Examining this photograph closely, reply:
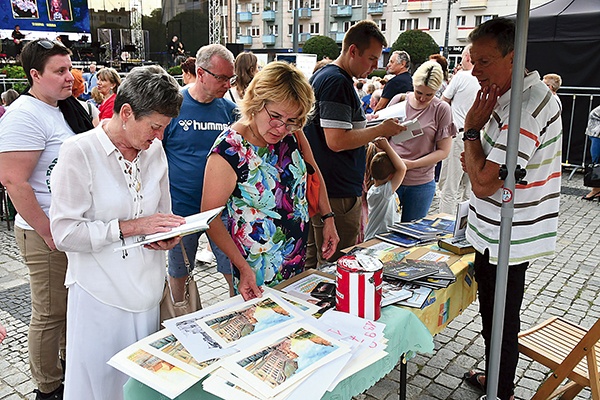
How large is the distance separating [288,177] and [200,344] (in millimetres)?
849

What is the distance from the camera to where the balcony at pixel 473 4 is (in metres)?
33.8

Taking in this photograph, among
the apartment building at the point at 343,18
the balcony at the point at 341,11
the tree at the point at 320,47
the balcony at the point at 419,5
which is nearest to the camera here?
the apartment building at the point at 343,18

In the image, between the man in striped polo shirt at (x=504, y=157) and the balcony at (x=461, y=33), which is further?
the balcony at (x=461, y=33)

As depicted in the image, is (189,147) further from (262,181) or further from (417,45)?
(417,45)

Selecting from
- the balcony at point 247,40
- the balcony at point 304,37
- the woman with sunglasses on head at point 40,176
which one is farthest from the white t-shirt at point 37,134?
the balcony at point 247,40

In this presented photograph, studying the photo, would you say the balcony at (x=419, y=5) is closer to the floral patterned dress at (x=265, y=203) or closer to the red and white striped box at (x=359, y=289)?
the floral patterned dress at (x=265, y=203)

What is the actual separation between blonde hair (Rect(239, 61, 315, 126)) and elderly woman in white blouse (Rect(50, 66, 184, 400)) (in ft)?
1.07

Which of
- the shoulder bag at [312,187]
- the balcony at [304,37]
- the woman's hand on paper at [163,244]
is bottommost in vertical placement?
the woman's hand on paper at [163,244]

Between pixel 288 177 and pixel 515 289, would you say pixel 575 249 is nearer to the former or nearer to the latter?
pixel 515 289

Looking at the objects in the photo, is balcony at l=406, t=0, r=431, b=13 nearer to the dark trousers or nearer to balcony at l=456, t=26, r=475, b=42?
balcony at l=456, t=26, r=475, b=42

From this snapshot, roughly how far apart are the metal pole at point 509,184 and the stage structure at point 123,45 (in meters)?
25.1

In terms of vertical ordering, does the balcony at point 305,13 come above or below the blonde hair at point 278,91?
above

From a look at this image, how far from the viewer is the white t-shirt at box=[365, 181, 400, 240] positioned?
126 inches

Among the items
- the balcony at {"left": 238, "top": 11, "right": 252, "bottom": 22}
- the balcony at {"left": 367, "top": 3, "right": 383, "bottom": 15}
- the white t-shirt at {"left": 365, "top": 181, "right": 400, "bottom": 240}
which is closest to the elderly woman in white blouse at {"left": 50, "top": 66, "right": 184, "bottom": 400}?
the white t-shirt at {"left": 365, "top": 181, "right": 400, "bottom": 240}
